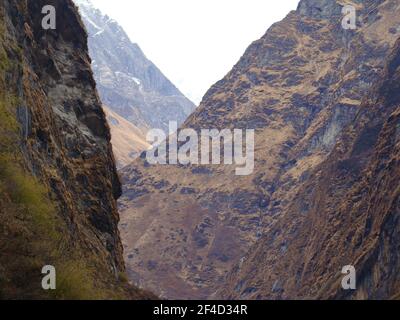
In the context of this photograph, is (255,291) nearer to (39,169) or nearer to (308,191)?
(308,191)

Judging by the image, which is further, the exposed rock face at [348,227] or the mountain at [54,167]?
the exposed rock face at [348,227]

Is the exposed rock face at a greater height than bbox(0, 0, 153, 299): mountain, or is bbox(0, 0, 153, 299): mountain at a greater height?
bbox(0, 0, 153, 299): mountain

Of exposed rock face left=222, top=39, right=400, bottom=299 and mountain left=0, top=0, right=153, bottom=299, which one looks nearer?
mountain left=0, top=0, right=153, bottom=299

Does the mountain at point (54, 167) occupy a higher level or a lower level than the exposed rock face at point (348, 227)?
higher
